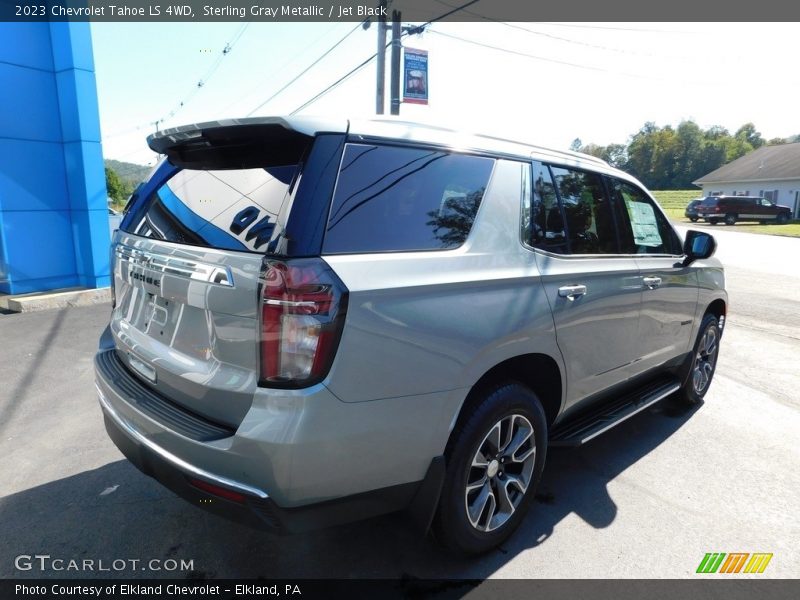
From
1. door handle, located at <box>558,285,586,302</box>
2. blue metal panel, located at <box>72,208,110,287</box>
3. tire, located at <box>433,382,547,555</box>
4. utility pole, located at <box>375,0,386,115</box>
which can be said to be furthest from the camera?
utility pole, located at <box>375,0,386,115</box>

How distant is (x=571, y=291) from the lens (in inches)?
110

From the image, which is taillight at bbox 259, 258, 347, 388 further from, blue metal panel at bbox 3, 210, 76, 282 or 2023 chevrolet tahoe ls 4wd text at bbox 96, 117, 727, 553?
blue metal panel at bbox 3, 210, 76, 282

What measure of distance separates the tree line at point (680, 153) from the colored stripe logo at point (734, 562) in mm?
92518

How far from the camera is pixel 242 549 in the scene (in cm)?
257

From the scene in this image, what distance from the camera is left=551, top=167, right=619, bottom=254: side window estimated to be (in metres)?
3.00

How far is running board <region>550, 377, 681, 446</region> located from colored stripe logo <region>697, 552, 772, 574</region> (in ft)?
2.56

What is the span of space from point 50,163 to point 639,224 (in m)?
8.87

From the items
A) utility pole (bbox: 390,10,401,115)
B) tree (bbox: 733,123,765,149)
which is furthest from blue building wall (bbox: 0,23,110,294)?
tree (bbox: 733,123,765,149)

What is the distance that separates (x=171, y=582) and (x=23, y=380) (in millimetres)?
3596

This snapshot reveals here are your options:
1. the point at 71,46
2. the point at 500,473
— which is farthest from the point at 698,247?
the point at 71,46

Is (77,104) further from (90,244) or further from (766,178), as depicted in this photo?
(766,178)

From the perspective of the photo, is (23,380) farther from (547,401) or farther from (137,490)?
(547,401)

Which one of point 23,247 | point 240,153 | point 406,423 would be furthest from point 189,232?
point 23,247

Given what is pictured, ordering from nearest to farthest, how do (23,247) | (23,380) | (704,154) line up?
(23,380)
(23,247)
(704,154)
